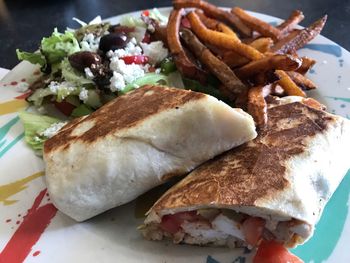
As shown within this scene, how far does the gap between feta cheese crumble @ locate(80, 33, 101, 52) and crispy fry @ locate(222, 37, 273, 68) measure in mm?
822

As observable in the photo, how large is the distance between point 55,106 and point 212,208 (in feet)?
4.50

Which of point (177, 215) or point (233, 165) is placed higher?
point (233, 165)

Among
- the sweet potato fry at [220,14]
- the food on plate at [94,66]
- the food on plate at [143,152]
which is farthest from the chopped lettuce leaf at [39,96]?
the sweet potato fry at [220,14]

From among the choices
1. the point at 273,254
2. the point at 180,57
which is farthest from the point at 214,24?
the point at 273,254

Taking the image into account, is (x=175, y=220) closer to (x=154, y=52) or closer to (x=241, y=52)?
(x=241, y=52)

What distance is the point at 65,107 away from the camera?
8.76ft

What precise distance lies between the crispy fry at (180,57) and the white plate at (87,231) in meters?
0.74

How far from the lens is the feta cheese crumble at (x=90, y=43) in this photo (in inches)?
109

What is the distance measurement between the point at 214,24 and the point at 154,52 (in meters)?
0.45

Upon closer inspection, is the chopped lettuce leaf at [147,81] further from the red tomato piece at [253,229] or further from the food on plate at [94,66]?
the red tomato piece at [253,229]

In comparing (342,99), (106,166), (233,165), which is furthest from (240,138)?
(342,99)

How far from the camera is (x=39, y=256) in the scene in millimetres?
1822

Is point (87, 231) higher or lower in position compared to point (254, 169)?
lower

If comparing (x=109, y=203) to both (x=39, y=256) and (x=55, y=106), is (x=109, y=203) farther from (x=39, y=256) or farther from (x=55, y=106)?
(x=55, y=106)
